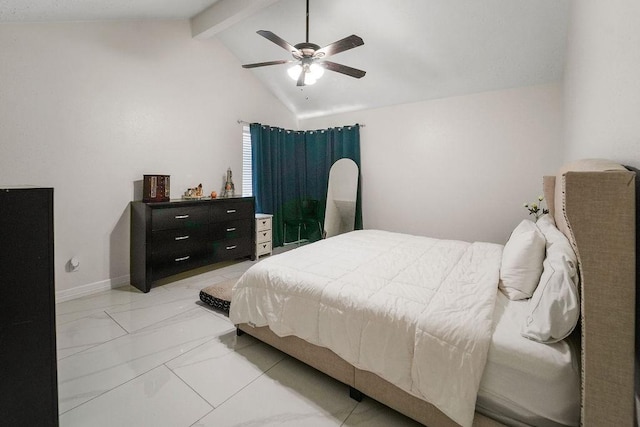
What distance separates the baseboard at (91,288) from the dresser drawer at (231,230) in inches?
41.5

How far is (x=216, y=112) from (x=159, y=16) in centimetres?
117

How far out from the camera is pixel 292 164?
5.03m

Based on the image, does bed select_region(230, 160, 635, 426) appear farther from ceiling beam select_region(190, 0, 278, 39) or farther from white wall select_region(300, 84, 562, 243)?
ceiling beam select_region(190, 0, 278, 39)

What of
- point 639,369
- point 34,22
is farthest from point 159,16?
point 639,369

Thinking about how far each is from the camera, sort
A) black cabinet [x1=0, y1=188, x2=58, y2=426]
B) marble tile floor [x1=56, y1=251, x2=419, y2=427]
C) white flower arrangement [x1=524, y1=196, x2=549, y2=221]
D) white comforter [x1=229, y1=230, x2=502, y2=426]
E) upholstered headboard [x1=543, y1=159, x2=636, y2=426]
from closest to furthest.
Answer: upholstered headboard [x1=543, y1=159, x2=636, y2=426] < black cabinet [x1=0, y1=188, x2=58, y2=426] < white comforter [x1=229, y1=230, x2=502, y2=426] < marble tile floor [x1=56, y1=251, x2=419, y2=427] < white flower arrangement [x1=524, y1=196, x2=549, y2=221]

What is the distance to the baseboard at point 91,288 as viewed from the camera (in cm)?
264

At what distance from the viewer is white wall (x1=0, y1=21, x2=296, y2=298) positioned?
2375mm

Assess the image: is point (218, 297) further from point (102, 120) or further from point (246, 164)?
point (246, 164)

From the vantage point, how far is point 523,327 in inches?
46.0

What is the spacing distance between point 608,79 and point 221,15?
3411 mm

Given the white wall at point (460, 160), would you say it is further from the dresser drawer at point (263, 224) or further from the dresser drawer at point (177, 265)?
the dresser drawer at point (177, 265)

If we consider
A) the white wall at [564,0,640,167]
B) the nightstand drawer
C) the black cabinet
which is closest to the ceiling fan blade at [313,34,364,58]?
the white wall at [564,0,640,167]

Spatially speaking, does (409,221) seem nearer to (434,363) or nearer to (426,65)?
(426,65)

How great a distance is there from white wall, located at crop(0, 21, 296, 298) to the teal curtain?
0.77 meters
